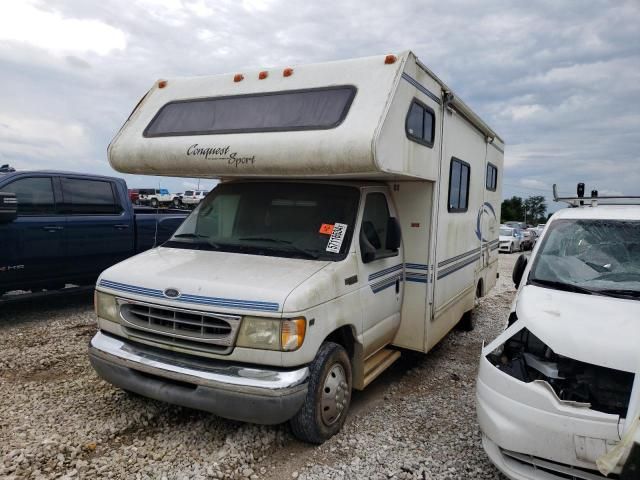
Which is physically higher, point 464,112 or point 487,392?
point 464,112

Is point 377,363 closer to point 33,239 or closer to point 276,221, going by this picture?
point 276,221

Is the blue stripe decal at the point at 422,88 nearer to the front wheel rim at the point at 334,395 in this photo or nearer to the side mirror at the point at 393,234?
the side mirror at the point at 393,234

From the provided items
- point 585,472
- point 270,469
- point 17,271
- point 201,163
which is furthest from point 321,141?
point 17,271

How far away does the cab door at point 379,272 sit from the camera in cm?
435

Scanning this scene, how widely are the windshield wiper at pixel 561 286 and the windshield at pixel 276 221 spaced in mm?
1578

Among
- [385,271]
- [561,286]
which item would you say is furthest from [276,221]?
[561,286]

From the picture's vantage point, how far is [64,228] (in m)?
7.07

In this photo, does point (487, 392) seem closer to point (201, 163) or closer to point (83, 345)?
point (201, 163)

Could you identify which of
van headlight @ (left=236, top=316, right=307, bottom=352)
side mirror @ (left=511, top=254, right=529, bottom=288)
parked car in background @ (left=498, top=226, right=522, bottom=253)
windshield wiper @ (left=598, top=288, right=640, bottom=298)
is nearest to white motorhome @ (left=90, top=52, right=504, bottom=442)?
van headlight @ (left=236, top=316, right=307, bottom=352)

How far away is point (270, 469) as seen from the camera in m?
3.53

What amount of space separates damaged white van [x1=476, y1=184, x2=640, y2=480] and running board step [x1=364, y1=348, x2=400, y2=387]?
1.36 metres

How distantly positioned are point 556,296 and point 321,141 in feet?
7.02

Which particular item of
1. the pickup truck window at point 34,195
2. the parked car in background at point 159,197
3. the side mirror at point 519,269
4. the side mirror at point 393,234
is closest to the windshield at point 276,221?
the side mirror at point 393,234

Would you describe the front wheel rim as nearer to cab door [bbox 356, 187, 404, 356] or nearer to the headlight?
cab door [bbox 356, 187, 404, 356]
